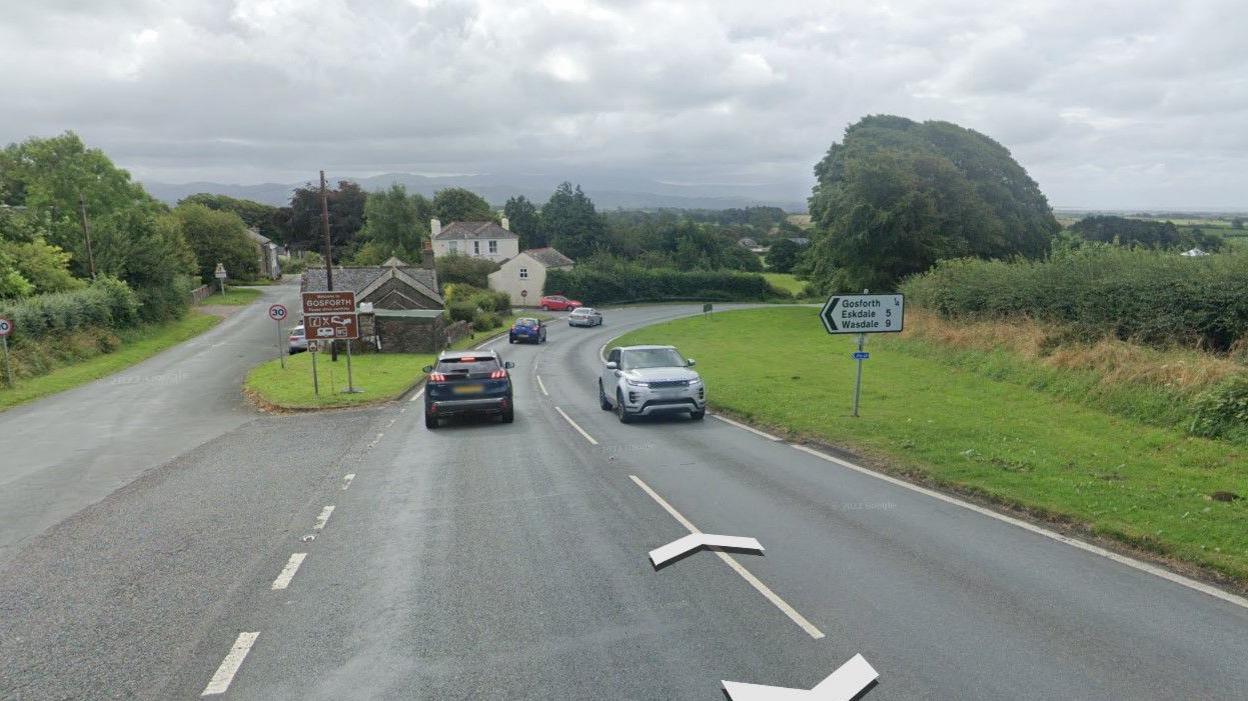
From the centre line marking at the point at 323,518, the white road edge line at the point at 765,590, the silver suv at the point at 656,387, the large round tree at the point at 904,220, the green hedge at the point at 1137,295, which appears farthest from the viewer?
the large round tree at the point at 904,220

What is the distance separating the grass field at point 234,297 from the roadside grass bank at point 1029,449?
48.5m

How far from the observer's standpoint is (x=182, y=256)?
57.2 metres

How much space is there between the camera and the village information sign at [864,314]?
15586mm

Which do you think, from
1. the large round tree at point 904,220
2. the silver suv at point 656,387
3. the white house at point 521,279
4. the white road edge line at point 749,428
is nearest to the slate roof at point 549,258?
the white house at point 521,279

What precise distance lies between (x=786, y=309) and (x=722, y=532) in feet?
194

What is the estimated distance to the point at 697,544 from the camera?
8.31 m

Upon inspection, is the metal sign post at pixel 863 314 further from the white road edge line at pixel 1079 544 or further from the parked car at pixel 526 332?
the parked car at pixel 526 332

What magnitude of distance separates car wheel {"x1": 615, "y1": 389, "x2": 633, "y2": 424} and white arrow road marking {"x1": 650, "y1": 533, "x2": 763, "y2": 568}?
868cm

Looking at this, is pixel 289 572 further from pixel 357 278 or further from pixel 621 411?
pixel 357 278

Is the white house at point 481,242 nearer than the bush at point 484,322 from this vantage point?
No

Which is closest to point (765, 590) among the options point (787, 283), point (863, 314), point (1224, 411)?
point (863, 314)

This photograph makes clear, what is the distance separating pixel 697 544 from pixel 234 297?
6416cm

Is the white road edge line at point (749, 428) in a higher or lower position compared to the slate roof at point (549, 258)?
lower

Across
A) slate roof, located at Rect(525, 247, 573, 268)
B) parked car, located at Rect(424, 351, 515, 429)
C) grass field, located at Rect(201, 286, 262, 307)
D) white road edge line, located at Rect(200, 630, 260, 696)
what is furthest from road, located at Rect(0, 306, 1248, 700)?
slate roof, located at Rect(525, 247, 573, 268)
